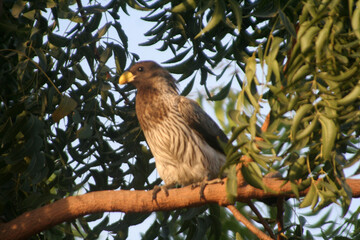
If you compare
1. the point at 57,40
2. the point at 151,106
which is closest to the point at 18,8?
the point at 57,40

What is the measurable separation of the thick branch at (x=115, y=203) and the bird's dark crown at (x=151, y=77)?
2.11 m

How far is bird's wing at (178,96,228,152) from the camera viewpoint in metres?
5.65

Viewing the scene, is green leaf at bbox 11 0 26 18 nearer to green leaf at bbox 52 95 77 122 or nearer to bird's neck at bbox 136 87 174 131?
green leaf at bbox 52 95 77 122

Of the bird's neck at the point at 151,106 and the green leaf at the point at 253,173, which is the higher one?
the bird's neck at the point at 151,106

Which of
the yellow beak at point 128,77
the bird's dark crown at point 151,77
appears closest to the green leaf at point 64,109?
the yellow beak at point 128,77

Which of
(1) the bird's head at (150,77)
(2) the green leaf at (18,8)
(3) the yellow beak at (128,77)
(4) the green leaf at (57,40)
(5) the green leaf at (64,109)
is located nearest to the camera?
(2) the green leaf at (18,8)

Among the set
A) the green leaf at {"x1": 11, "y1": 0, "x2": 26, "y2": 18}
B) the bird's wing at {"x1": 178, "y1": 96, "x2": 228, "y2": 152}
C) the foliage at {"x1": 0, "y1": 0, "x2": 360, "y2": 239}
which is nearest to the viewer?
the foliage at {"x1": 0, "y1": 0, "x2": 360, "y2": 239}

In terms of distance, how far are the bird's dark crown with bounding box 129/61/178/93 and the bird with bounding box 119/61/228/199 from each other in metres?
0.18

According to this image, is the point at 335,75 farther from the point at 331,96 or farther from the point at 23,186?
the point at 23,186

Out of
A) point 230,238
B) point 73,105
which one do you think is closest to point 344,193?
point 73,105

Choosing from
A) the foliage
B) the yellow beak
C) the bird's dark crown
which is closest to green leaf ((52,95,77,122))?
the foliage

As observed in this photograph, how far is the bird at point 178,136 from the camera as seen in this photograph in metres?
5.38

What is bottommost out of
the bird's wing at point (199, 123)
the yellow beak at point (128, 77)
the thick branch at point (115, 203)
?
the thick branch at point (115, 203)

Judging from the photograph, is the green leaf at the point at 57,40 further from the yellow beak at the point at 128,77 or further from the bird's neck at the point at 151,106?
the bird's neck at the point at 151,106
